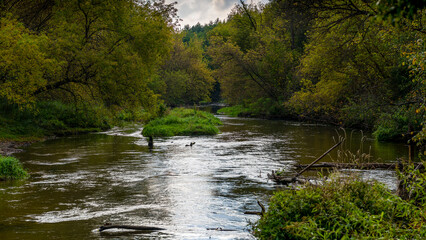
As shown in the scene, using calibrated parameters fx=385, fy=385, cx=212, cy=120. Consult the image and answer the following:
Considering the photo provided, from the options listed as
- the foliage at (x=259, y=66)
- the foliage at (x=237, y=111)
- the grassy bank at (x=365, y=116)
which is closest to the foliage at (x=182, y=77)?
the foliage at (x=237, y=111)

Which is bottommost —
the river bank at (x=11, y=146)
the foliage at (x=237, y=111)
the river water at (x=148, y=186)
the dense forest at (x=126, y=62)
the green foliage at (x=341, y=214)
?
the river water at (x=148, y=186)

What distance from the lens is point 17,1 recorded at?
2484cm

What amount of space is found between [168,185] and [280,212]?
6960 mm

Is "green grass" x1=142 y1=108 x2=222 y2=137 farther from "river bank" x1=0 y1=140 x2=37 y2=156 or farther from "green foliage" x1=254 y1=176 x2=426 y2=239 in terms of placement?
"green foliage" x1=254 y1=176 x2=426 y2=239

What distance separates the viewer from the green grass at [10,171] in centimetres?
1422

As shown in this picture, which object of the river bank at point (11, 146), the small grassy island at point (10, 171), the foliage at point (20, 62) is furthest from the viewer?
the river bank at point (11, 146)

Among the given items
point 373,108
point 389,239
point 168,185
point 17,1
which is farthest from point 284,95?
point 389,239

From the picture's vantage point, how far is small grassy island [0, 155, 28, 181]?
14209 mm

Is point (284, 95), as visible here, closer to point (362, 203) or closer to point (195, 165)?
point (195, 165)

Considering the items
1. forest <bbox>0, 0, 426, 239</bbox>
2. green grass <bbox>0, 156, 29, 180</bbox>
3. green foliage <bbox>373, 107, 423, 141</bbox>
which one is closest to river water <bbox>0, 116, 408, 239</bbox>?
forest <bbox>0, 0, 426, 239</bbox>

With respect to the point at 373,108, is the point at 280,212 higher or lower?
lower

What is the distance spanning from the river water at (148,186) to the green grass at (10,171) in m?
0.41

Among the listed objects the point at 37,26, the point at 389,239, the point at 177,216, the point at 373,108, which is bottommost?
the point at 177,216

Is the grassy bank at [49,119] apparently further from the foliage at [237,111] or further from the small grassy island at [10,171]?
the foliage at [237,111]
